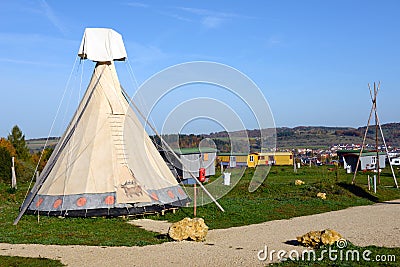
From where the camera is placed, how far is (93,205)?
16.2m

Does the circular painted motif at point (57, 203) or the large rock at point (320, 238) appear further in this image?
the circular painted motif at point (57, 203)

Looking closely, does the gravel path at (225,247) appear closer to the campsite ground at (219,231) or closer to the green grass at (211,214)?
the campsite ground at (219,231)

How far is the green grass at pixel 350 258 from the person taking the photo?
9.73 meters

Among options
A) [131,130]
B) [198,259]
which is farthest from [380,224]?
[131,130]

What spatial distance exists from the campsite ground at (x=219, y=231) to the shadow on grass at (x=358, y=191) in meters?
0.56

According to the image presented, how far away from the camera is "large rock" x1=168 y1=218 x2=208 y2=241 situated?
12734mm

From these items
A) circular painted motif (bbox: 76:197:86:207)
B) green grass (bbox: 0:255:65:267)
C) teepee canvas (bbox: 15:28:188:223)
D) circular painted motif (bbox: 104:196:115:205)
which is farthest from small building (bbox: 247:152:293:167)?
Answer: green grass (bbox: 0:255:65:267)

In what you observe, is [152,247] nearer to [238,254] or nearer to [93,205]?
[238,254]

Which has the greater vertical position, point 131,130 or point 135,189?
point 131,130

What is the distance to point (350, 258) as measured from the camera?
10180mm

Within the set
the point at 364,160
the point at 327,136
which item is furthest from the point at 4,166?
the point at 327,136

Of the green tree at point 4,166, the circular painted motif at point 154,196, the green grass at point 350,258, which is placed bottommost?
the green grass at point 350,258

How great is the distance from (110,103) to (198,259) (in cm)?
949

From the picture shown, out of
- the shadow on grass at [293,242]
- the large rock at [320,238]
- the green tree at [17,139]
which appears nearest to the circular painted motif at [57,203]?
the shadow on grass at [293,242]
